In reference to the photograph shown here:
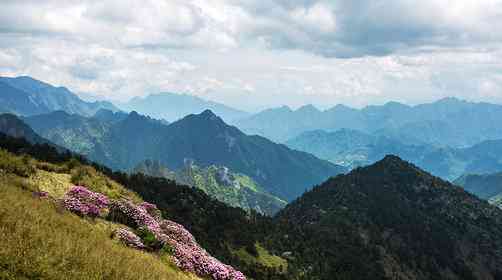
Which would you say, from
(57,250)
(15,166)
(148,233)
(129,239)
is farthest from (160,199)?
(57,250)

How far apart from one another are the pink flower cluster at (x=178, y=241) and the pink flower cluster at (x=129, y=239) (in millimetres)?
1749

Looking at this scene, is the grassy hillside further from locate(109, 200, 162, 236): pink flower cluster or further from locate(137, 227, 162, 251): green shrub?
locate(109, 200, 162, 236): pink flower cluster

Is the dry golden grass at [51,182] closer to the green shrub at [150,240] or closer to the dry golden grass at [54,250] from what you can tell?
the green shrub at [150,240]

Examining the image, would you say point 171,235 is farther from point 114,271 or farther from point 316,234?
point 316,234

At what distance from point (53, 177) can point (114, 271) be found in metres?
15.7

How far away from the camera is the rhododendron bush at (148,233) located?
25055 mm

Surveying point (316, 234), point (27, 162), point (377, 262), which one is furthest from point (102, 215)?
point (377, 262)

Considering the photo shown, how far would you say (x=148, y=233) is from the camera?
25.7 m

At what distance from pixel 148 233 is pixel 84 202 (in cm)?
416

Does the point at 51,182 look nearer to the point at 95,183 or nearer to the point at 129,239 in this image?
the point at 95,183

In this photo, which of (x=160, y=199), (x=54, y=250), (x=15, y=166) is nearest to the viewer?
(x=54, y=250)

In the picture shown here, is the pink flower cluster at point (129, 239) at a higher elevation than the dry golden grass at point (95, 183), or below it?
below

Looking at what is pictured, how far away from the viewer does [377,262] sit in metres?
191

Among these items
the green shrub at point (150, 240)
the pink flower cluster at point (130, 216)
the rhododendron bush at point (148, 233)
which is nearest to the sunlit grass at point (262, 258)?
the rhododendron bush at point (148, 233)
